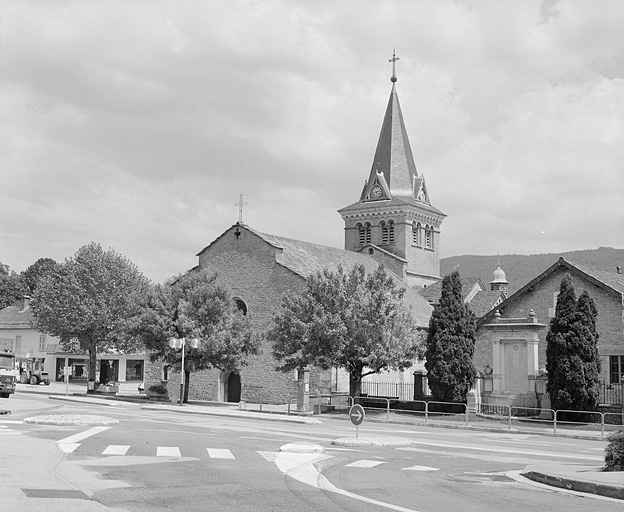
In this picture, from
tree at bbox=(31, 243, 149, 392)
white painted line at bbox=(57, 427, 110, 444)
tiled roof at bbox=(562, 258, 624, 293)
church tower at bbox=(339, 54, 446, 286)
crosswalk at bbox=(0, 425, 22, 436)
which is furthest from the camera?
church tower at bbox=(339, 54, 446, 286)

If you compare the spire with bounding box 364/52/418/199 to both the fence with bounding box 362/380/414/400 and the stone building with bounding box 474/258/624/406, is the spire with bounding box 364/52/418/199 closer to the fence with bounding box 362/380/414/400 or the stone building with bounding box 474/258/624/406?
the fence with bounding box 362/380/414/400

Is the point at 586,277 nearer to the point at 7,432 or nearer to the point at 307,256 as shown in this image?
the point at 307,256

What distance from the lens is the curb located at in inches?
476

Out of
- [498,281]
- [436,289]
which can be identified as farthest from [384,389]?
[498,281]

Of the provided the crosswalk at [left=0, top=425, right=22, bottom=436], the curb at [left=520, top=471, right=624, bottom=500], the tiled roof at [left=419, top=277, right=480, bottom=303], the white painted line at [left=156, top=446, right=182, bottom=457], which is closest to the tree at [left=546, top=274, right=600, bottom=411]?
the curb at [left=520, top=471, right=624, bottom=500]

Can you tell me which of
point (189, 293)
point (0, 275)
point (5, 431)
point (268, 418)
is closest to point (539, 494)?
point (5, 431)

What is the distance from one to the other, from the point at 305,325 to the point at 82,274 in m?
24.6

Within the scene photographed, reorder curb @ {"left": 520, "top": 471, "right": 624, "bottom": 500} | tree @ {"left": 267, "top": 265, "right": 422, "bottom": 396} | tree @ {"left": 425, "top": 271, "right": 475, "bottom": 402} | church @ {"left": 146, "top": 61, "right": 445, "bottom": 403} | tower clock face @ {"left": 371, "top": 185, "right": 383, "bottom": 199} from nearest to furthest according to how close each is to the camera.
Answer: curb @ {"left": 520, "top": 471, "right": 624, "bottom": 500} → tree @ {"left": 425, "top": 271, "right": 475, "bottom": 402} → tree @ {"left": 267, "top": 265, "right": 422, "bottom": 396} → church @ {"left": 146, "top": 61, "right": 445, "bottom": 403} → tower clock face @ {"left": 371, "top": 185, "right": 383, "bottom": 199}

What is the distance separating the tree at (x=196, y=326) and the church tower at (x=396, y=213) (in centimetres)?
2835

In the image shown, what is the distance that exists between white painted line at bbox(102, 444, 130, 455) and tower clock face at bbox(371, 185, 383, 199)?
6037 centimetres

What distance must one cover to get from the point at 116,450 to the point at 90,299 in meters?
41.3

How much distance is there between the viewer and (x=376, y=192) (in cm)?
7681

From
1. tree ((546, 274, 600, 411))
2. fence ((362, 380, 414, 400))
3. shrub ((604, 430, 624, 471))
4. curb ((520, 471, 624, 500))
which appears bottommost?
fence ((362, 380, 414, 400))

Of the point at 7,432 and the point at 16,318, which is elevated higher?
the point at 16,318
